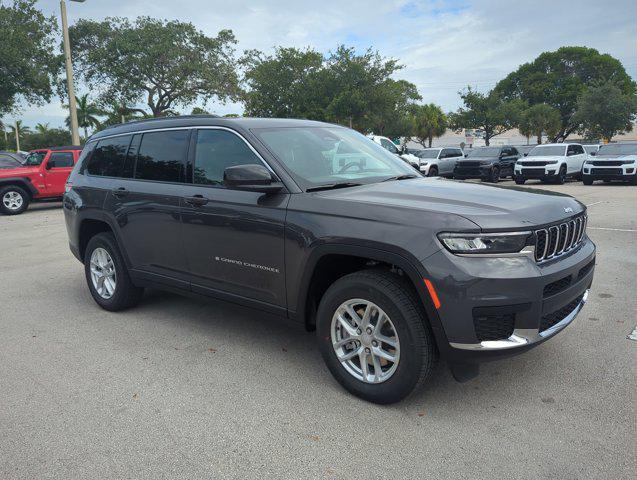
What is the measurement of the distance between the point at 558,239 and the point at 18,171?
1523 centimetres

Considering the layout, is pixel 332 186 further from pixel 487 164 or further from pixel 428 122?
pixel 428 122

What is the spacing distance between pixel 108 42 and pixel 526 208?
→ 3454 centimetres

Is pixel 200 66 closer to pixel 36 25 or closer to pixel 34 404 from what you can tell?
pixel 36 25

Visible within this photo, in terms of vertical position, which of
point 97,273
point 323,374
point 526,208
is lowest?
point 323,374

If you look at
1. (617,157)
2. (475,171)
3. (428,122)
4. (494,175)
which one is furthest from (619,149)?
(428,122)

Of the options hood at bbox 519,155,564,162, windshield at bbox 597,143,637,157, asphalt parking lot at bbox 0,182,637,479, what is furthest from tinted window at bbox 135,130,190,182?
windshield at bbox 597,143,637,157

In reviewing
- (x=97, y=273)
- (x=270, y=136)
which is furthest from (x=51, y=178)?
(x=270, y=136)

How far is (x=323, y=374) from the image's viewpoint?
12.5 feet

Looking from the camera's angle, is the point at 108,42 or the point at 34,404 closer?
the point at 34,404

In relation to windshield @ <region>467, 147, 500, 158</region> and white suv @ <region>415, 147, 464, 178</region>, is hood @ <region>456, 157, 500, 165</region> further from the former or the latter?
white suv @ <region>415, 147, 464, 178</region>

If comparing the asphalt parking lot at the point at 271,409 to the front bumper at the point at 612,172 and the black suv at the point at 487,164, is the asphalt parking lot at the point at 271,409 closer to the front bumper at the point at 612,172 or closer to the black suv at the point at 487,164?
the front bumper at the point at 612,172

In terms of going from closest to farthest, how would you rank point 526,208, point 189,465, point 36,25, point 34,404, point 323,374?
point 189,465, point 526,208, point 34,404, point 323,374, point 36,25

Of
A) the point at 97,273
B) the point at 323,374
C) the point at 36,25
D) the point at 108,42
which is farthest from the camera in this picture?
the point at 108,42

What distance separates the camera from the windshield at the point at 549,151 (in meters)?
21.5
